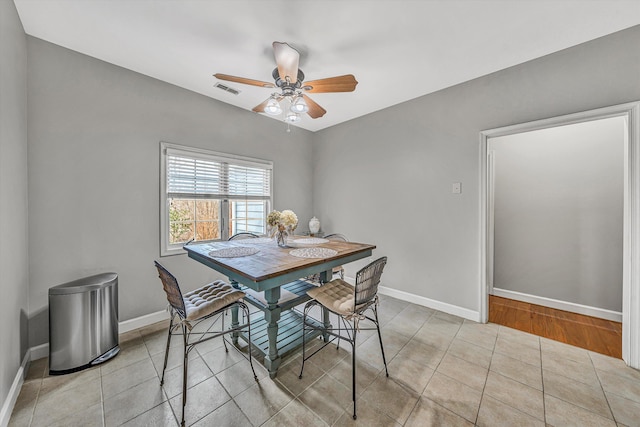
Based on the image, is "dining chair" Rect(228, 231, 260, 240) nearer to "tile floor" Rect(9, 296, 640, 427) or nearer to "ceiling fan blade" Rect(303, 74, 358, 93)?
"tile floor" Rect(9, 296, 640, 427)

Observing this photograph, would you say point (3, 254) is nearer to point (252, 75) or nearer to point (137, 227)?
point (137, 227)

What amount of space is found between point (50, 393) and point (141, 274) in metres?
1.07

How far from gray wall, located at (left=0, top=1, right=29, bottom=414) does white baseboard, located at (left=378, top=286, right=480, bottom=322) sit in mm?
3524

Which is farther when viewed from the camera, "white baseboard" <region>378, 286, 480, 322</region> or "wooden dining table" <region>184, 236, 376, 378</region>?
"white baseboard" <region>378, 286, 480, 322</region>

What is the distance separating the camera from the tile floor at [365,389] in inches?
57.0

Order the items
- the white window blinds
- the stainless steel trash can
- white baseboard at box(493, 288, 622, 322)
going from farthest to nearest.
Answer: the white window blinds < white baseboard at box(493, 288, 622, 322) < the stainless steel trash can

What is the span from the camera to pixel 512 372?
72.6 inches

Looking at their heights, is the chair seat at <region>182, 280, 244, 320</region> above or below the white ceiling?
below

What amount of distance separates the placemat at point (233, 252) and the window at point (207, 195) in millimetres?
1088

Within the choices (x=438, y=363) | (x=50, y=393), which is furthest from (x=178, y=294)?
(x=438, y=363)

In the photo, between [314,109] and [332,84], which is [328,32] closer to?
[332,84]

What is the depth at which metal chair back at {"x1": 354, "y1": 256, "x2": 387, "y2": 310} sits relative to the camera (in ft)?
4.99

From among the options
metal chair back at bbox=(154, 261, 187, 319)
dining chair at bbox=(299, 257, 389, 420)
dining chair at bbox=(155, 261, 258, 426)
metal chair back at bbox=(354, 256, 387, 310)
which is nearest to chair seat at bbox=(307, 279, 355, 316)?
dining chair at bbox=(299, 257, 389, 420)

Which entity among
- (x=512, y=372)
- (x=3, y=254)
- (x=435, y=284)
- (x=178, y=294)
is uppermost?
(x=3, y=254)
